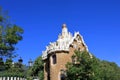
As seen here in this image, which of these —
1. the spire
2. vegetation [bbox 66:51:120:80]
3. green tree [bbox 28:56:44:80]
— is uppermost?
the spire

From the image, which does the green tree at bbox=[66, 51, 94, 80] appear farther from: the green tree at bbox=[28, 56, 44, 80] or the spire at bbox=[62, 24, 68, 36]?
the green tree at bbox=[28, 56, 44, 80]

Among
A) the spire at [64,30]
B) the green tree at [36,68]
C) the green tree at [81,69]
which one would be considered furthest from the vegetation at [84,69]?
the green tree at [36,68]

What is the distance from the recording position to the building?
32438mm

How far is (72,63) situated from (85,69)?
187 cm

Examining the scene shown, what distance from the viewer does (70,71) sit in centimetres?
3000

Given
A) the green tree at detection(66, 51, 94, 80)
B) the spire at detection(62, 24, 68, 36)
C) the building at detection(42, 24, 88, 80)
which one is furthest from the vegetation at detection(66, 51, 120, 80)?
the spire at detection(62, 24, 68, 36)

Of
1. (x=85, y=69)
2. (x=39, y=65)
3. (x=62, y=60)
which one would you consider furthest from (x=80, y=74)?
(x=39, y=65)

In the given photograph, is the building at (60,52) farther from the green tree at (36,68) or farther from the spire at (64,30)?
the green tree at (36,68)

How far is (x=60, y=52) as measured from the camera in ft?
107

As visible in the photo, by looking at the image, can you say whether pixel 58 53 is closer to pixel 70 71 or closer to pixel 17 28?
pixel 70 71

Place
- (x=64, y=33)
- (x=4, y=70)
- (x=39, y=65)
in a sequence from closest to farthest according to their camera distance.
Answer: (x=4, y=70) → (x=64, y=33) → (x=39, y=65)

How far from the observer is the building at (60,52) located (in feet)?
106

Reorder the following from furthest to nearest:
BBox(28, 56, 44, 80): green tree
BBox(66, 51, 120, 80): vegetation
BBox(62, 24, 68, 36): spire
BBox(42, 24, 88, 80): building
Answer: BBox(28, 56, 44, 80): green tree
BBox(62, 24, 68, 36): spire
BBox(42, 24, 88, 80): building
BBox(66, 51, 120, 80): vegetation

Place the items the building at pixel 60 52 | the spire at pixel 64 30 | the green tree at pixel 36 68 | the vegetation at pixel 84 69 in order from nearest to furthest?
the vegetation at pixel 84 69
the building at pixel 60 52
the spire at pixel 64 30
the green tree at pixel 36 68
